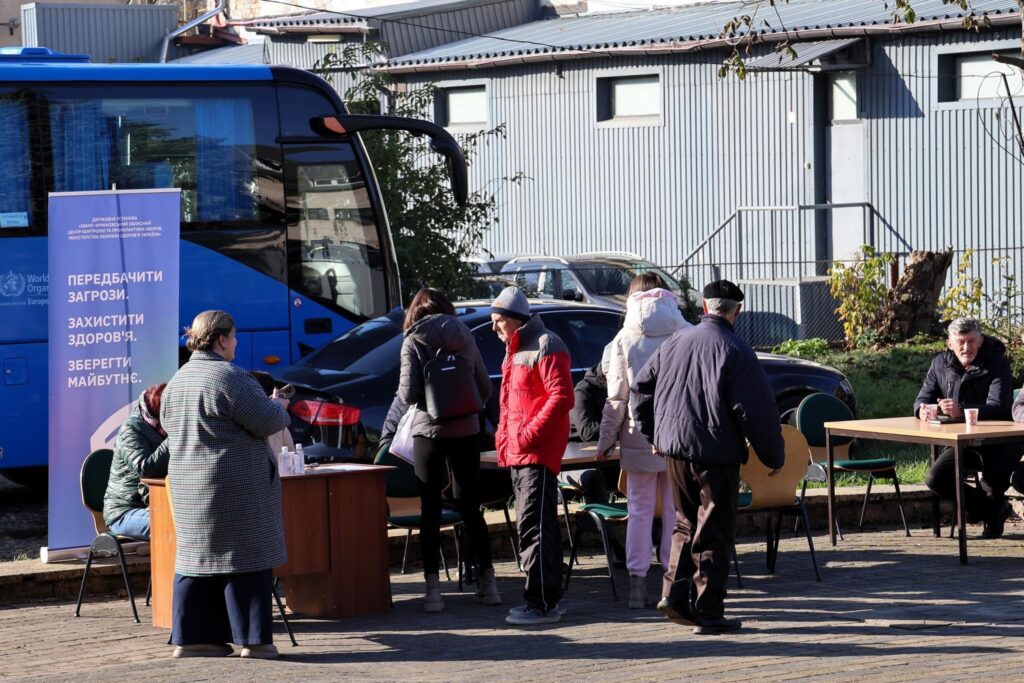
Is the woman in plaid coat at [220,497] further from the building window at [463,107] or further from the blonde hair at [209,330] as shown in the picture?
the building window at [463,107]

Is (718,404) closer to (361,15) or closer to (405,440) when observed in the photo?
(405,440)

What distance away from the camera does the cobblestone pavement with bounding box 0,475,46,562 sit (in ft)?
36.6

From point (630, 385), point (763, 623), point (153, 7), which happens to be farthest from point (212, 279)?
point (153, 7)

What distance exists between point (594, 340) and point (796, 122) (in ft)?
50.6

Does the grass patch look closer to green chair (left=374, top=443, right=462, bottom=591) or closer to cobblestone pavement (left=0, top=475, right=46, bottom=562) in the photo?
green chair (left=374, top=443, right=462, bottom=591)

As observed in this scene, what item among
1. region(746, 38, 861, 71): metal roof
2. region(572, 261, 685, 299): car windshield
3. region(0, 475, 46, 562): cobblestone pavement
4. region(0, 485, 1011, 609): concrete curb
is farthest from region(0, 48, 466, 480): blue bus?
region(746, 38, 861, 71): metal roof

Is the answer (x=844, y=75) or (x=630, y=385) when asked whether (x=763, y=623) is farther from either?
(x=844, y=75)

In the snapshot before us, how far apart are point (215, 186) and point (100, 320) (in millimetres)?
3600

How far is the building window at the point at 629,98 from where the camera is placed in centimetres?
2878

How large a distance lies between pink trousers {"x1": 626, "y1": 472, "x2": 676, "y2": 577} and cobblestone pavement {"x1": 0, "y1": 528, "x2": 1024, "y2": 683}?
0.30 metres

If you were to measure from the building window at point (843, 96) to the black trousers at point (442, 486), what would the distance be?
1888 centimetres

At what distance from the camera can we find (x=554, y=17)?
117ft

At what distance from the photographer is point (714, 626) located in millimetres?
8078

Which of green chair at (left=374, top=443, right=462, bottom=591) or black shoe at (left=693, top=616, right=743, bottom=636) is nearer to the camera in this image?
black shoe at (left=693, top=616, right=743, bottom=636)
